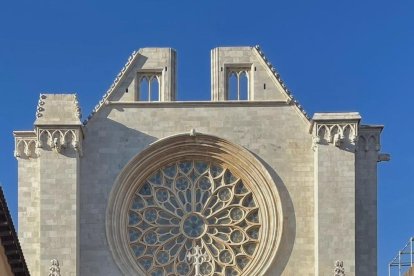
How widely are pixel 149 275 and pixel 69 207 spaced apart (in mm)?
2946

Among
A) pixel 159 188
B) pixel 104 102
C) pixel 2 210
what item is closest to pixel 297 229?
pixel 159 188

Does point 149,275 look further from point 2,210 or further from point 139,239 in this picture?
point 2,210

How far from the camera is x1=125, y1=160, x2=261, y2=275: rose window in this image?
3794 cm

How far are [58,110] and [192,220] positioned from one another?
15.9 feet

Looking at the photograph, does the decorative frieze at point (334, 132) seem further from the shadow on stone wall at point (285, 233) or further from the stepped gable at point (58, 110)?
the stepped gable at point (58, 110)

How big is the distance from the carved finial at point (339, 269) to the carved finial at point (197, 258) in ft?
11.9

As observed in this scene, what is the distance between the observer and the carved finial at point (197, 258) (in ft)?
118

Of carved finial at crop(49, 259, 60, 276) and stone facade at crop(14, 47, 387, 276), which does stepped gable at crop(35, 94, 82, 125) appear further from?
carved finial at crop(49, 259, 60, 276)

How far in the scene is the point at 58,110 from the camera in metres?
38.0

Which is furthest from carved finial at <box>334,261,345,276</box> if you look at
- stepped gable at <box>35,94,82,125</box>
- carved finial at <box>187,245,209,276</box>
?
stepped gable at <box>35,94,82,125</box>

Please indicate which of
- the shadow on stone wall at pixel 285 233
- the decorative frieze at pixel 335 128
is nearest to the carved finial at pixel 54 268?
the shadow on stone wall at pixel 285 233

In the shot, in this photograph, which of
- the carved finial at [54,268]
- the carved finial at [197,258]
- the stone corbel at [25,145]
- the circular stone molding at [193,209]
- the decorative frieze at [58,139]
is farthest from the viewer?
the stone corbel at [25,145]

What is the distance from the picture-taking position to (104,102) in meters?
38.5

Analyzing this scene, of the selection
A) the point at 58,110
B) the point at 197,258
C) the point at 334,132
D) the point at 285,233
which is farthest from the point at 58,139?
the point at 334,132
